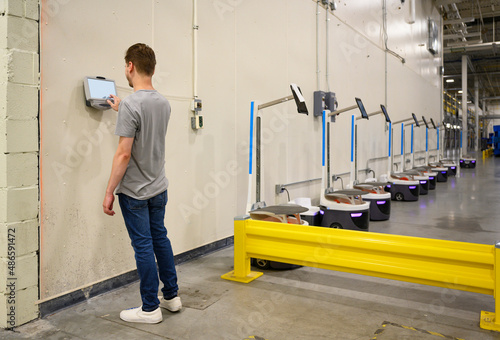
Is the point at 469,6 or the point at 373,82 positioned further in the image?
the point at 469,6

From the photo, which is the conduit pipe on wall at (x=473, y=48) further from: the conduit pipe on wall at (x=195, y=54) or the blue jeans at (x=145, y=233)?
the blue jeans at (x=145, y=233)

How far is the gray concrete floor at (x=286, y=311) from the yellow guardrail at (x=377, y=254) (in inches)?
7.0

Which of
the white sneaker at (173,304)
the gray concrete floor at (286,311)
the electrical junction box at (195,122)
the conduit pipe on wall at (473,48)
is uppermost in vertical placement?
the conduit pipe on wall at (473,48)

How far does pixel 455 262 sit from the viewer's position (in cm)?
212

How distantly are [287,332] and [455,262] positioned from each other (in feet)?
3.07

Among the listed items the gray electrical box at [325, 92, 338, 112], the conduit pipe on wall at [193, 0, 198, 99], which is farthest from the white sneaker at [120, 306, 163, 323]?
the gray electrical box at [325, 92, 338, 112]

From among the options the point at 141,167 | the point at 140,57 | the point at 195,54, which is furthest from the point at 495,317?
the point at 195,54

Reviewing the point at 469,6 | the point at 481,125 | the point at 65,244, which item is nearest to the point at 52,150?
the point at 65,244

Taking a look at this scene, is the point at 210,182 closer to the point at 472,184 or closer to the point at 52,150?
the point at 52,150

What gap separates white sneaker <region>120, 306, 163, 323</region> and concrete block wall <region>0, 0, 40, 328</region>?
18.7 inches

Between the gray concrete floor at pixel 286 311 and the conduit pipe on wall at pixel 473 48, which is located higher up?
the conduit pipe on wall at pixel 473 48

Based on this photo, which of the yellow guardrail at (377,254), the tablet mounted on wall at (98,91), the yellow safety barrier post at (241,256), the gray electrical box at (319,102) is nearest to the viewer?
the yellow guardrail at (377,254)

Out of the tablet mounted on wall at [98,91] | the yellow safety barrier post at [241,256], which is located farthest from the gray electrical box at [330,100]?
the tablet mounted on wall at [98,91]

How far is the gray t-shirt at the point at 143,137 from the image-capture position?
198 cm
